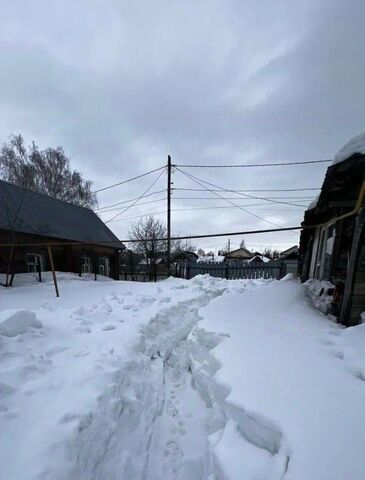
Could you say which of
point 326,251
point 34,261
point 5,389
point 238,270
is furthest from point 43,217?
point 5,389

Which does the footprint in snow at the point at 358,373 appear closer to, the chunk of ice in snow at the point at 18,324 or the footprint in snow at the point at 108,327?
the footprint in snow at the point at 108,327

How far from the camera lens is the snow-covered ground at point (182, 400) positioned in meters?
2.05

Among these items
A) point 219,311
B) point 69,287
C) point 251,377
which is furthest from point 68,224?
point 251,377

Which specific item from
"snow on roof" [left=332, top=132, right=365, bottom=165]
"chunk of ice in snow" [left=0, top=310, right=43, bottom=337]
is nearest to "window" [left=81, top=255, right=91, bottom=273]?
"chunk of ice in snow" [left=0, top=310, right=43, bottom=337]

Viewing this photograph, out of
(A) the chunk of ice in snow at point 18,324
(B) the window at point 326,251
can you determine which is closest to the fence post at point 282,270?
(B) the window at point 326,251

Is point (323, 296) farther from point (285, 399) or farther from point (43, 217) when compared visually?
point (43, 217)

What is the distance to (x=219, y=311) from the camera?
6.17 metres

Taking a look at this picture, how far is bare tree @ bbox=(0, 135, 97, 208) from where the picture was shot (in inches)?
985

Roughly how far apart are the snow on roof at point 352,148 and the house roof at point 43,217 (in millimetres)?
11136

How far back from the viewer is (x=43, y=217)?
1714cm

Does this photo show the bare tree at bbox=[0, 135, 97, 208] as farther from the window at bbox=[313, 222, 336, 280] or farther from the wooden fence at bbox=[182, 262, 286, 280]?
the window at bbox=[313, 222, 336, 280]

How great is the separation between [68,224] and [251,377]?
707 inches

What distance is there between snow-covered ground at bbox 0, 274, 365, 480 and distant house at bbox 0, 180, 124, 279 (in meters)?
8.21

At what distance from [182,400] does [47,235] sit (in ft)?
48.1
